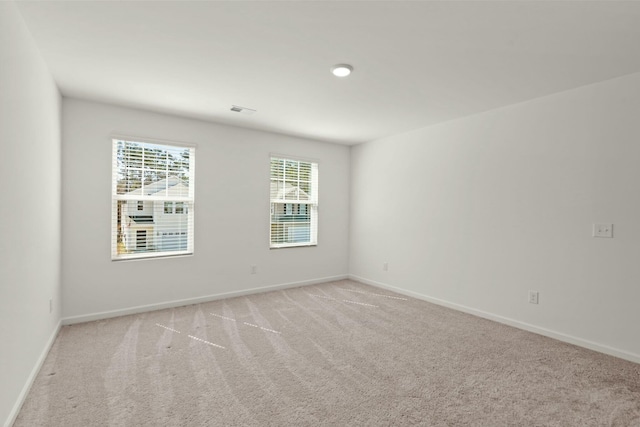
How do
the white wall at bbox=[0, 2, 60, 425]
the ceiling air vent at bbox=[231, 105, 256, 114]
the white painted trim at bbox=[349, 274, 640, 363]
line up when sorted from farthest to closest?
1. the ceiling air vent at bbox=[231, 105, 256, 114]
2. the white painted trim at bbox=[349, 274, 640, 363]
3. the white wall at bbox=[0, 2, 60, 425]

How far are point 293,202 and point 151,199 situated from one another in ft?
6.65

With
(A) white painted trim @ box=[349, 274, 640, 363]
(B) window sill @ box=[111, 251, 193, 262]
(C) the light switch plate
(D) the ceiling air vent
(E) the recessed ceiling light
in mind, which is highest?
A: (D) the ceiling air vent

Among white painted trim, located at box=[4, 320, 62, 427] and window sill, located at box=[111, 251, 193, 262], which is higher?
window sill, located at box=[111, 251, 193, 262]

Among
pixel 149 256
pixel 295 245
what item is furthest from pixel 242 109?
pixel 295 245

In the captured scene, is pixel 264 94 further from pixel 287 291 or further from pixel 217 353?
pixel 287 291

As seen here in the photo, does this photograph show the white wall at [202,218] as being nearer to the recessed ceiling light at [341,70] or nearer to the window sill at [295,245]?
the window sill at [295,245]

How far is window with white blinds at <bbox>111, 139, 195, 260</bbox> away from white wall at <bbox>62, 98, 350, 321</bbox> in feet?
0.33

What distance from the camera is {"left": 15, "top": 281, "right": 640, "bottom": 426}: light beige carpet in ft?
6.25

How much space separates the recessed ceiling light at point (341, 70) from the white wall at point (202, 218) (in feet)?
7.08

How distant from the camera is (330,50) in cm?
232

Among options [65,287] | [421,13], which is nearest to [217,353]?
[65,287]

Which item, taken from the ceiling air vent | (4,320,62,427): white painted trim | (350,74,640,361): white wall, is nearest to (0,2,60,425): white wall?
(4,320,62,427): white painted trim

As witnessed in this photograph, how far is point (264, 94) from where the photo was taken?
320cm

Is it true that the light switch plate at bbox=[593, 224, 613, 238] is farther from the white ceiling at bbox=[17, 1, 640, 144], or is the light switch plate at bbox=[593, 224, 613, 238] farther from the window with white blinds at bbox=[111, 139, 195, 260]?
the window with white blinds at bbox=[111, 139, 195, 260]
